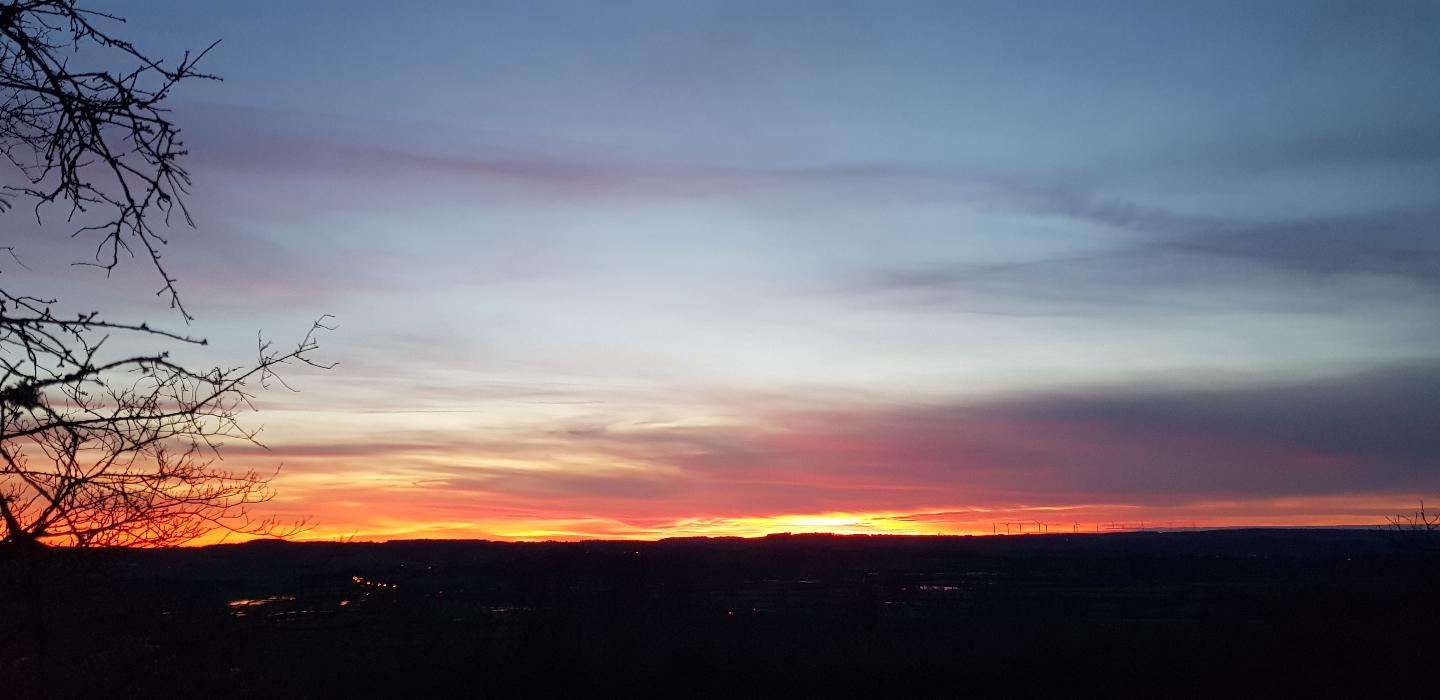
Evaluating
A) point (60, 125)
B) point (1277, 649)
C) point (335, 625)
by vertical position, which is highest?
point (60, 125)

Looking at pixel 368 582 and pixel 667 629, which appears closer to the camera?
pixel 368 582

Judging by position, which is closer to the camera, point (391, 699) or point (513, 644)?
point (391, 699)

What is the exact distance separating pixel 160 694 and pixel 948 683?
5246 cm

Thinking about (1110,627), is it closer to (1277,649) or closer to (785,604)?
(1277,649)

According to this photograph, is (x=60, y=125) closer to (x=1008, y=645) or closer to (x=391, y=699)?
(x=391, y=699)

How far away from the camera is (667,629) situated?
59562 mm

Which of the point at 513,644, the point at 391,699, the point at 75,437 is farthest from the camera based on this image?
the point at 513,644

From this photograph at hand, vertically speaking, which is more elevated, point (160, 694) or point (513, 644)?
point (160, 694)

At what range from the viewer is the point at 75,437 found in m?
3.62

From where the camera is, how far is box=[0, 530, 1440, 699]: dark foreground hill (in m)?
4.61

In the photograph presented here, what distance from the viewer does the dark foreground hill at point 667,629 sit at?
461 cm

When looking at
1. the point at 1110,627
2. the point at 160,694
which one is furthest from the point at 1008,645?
the point at 160,694

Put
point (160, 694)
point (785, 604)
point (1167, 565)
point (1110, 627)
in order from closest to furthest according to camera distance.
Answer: point (160, 694), point (1110, 627), point (785, 604), point (1167, 565)

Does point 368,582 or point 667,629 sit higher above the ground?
point 368,582
